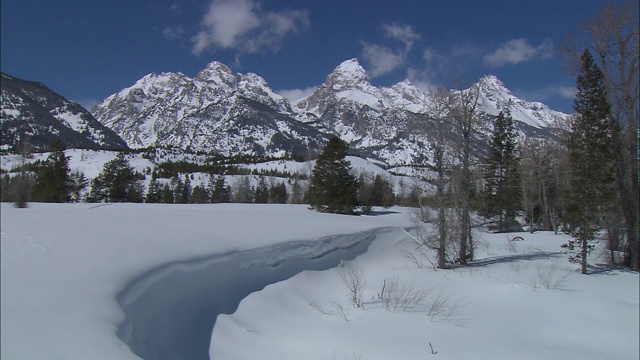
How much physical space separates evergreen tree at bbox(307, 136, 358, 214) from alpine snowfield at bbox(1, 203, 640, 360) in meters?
21.9

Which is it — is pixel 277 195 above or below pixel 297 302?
above

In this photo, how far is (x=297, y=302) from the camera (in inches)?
399

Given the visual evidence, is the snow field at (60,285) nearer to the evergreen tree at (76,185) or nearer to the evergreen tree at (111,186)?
the evergreen tree at (76,185)

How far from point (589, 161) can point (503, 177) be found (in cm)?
2906

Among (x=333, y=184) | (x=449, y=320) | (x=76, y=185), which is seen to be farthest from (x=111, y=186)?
(x=449, y=320)

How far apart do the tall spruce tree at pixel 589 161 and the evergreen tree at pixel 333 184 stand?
23725mm

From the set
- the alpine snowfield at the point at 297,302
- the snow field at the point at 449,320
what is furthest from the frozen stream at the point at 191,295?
the snow field at the point at 449,320

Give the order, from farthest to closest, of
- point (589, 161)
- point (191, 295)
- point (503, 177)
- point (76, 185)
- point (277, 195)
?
point (277, 195), point (503, 177), point (76, 185), point (589, 161), point (191, 295)

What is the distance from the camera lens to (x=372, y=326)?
841 centimetres

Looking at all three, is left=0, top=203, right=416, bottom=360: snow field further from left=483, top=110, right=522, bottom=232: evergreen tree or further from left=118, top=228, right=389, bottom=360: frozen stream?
left=483, top=110, right=522, bottom=232: evergreen tree

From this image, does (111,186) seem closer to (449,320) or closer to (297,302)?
(297,302)

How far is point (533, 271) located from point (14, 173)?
16641mm

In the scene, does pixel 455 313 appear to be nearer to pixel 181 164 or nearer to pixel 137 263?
pixel 137 263

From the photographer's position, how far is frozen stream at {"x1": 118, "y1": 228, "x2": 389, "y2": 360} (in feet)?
17.4
